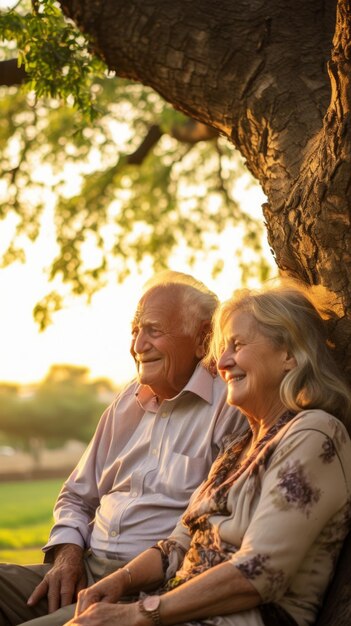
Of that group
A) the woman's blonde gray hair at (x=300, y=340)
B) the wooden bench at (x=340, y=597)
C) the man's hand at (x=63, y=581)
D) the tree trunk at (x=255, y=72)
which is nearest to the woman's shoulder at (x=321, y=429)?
the woman's blonde gray hair at (x=300, y=340)

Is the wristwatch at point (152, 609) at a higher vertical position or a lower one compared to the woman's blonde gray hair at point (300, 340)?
lower

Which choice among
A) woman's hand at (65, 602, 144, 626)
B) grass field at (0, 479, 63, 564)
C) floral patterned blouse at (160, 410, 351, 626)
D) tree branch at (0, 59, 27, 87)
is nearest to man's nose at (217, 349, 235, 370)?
floral patterned blouse at (160, 410, 351, 626)

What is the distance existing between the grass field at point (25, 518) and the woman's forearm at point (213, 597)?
12504 mm

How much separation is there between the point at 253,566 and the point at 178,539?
2.29 ft

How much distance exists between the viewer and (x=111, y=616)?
309 centimetres

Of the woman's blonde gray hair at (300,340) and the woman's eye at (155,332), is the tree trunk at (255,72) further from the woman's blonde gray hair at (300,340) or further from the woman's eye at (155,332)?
the woman's eye at (155,332)

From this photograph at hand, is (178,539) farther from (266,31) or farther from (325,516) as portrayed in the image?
(266,31)

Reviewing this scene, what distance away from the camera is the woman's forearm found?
2895 millimetres

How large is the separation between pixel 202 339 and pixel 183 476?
64 centimetres

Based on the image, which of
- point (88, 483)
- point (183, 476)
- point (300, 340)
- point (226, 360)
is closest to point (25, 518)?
point (88, 483)

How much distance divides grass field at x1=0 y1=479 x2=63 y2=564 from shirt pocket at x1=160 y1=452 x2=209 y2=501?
11530mm

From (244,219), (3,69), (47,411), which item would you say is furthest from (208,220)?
(47,411)

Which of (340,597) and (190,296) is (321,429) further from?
(190,296)

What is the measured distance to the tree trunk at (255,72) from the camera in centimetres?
379
